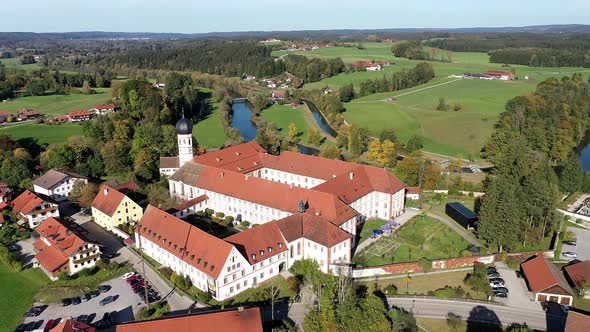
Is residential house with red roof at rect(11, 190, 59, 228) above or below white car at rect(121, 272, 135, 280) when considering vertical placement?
above

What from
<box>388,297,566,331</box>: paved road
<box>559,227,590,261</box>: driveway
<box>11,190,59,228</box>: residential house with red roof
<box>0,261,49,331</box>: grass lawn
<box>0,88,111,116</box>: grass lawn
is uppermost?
<box>0,88,111,116</box>: grass lawn

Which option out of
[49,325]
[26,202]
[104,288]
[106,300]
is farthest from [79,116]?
[49,325]

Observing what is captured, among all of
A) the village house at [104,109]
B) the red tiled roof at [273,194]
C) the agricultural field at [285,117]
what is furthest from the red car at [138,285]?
the village house at [104,109]

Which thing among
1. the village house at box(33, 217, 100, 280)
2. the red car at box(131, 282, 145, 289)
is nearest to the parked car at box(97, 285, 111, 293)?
the red car at box(131, 282, 145, 289)

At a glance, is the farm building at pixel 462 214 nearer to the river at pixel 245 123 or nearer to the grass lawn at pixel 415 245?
the grass lawn at pixel 415 245

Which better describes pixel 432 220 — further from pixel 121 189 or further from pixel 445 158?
pixel 121 189

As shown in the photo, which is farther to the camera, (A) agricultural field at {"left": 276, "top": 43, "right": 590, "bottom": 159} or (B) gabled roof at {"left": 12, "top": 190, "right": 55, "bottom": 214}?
(A) agricultural field at {"left": 276, "top": 43, "right": 590, "bottom": 159}

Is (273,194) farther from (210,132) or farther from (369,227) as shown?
(210,132)

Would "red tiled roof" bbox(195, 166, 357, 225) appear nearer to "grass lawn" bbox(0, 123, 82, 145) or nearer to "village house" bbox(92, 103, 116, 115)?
"grass lawn" bbox(0, 123, 82, 145)
